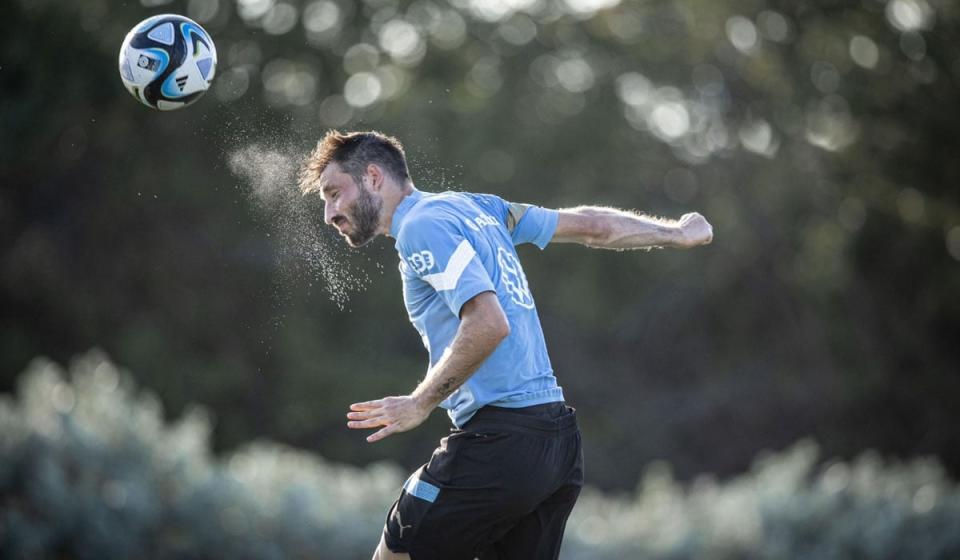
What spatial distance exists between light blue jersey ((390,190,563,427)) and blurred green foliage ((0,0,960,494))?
17988 millimetres

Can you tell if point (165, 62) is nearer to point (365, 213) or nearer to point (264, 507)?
point (365, 213)

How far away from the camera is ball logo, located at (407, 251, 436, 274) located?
4816mm

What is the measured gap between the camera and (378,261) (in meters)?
20.6

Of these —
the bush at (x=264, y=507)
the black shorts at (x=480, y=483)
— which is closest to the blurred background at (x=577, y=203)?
the bush at (x=264, y=507)

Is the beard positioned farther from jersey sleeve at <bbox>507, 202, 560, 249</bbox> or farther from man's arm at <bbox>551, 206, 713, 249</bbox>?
man's arm at <bbox>551, 206, 713, 249</bbox>

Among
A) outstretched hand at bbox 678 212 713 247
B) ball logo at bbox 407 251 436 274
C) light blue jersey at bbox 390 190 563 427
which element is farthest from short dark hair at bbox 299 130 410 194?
outstretched hand at bbox 678 212 713 247

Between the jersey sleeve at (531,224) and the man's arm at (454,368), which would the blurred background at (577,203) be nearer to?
the jersey sleeve at (531,224)

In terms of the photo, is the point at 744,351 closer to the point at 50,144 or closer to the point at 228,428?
the point at 228,428

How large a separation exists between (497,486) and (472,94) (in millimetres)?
23856

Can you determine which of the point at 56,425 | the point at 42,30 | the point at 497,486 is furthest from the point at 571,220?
the point at 42,30

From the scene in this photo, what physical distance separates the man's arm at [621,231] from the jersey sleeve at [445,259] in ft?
3.42

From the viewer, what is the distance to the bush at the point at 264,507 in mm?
9320

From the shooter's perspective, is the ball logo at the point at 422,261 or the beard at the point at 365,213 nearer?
the ball logo at the point at 422,261

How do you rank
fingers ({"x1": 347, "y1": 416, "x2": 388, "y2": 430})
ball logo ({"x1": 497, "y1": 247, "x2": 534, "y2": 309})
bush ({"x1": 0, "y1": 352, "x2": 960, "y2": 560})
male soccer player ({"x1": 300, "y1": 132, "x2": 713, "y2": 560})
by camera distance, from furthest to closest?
bush ({"x1": 0, "y1": 352, "x2": 960, "y2": 560}) < ball logo ({"x1": 497, "y1": 247, "x2": 534, "y2": 309}) < male soccer player ({"x1": 300, "y1": 132, "x2": 713, "y2": 560}) < fingers ({"x1": 347, "y1": 416, "x2": 388, "y2": 430})
